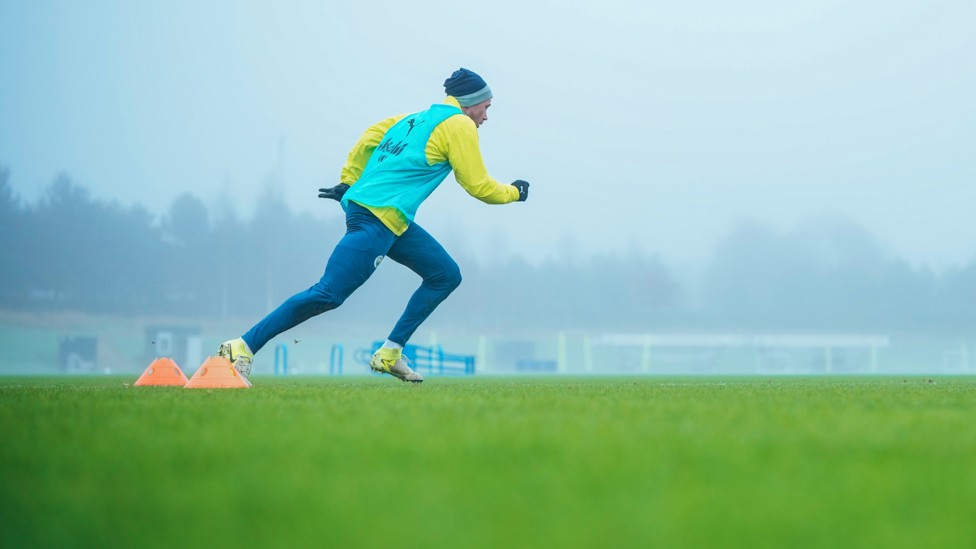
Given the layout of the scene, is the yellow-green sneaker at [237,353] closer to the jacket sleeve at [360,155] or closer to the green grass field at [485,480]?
the jacket sleeve at [360,155]

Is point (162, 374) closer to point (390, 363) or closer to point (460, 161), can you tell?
point (390, 363)

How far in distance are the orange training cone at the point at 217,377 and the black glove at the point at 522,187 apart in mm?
1666

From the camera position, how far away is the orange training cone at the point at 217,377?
14.3ft

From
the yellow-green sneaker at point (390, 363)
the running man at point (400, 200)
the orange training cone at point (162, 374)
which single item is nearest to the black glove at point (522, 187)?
the running man at point (400, 200)

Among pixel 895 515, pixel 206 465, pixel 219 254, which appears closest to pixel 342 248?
pixel 206 465

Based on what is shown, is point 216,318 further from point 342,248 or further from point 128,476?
point 128,476

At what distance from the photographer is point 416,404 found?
3.00 meters

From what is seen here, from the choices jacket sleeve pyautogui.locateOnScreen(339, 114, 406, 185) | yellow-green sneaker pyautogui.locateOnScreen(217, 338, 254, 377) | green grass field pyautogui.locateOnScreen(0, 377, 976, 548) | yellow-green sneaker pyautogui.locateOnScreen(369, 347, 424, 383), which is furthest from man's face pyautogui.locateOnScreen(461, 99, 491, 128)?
green grass field pyautogui.locateOnScreen(0, 377, 976, 548)

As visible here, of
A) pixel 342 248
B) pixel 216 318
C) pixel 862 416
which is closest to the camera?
pixel 862 416

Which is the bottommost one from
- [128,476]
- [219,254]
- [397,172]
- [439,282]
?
[128,476]

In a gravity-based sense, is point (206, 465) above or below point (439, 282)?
below

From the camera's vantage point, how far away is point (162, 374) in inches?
210

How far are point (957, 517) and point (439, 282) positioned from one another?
4.23 metres

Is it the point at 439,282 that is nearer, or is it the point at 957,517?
the point at 957,517
